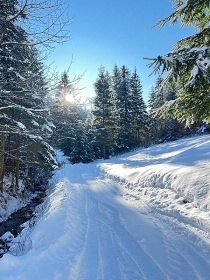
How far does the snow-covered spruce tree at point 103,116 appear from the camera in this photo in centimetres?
3894

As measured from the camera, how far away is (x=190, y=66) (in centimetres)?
665

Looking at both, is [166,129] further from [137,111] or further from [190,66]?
[190,66]

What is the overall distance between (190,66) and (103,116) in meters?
32.8

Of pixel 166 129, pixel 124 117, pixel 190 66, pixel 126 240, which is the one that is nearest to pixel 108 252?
pixel 126 240

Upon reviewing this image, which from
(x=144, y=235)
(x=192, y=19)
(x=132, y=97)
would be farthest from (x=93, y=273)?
(x=132, y=97)

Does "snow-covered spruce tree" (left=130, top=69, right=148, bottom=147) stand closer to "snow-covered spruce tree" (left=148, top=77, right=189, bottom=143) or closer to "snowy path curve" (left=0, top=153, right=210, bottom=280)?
"snow-covered spruce tree" (left=148, top=77, right=189, bottom=143)

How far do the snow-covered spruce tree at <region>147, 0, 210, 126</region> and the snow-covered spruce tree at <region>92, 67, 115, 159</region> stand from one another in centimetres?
3084

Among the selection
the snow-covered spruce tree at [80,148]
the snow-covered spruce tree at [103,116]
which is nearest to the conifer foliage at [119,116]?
the snow-covered spruce tree at [103,116]

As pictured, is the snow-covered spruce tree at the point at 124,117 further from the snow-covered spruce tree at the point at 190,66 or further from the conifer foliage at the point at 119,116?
the snow-covered spruce tree at the point at 190,66

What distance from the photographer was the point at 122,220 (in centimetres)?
731

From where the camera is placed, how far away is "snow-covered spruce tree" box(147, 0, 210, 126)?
6.24 meters

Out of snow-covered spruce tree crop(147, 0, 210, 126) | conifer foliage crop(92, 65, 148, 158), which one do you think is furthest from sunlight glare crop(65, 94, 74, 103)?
conifer foliage crop(92, 65, 148, 158)

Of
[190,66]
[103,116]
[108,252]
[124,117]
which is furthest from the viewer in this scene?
[124,117]

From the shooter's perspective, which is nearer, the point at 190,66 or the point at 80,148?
the point at 190,66
